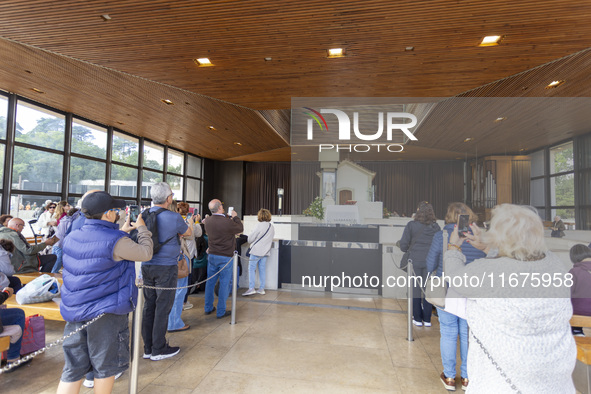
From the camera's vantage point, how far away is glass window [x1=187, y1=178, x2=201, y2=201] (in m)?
14.6

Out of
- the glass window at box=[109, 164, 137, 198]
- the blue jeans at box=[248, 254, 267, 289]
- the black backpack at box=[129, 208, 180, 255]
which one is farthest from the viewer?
the glass window at box=[109, 164, 137, 198]

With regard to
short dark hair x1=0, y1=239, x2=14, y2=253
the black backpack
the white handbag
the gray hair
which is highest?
the gray hair

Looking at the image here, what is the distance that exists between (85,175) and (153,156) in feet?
10.7

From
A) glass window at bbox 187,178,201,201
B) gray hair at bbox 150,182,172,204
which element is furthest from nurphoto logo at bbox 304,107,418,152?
glass window at bbox 187,178,201,201

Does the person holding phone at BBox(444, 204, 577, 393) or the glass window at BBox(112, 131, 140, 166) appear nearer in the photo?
the person holding phone at BBox(444, 204, 577, 393)

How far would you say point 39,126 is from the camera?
7848mm

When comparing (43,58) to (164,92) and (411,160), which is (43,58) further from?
(411,160)

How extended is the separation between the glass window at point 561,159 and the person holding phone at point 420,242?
1135 mm

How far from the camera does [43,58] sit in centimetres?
510

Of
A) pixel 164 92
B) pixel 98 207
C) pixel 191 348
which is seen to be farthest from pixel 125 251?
pixel 164 92

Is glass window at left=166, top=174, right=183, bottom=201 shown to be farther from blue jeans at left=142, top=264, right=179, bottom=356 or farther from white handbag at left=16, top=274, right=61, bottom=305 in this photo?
blue jeans at left=142, top=264, right=179, bottom=356

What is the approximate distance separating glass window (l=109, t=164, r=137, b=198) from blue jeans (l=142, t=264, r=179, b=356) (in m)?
8.87

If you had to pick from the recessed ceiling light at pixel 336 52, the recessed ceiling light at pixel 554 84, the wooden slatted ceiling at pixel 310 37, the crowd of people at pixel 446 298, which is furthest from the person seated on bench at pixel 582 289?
the recessed ceiling light at pixel 554 84

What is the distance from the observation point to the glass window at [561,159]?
290 cm
